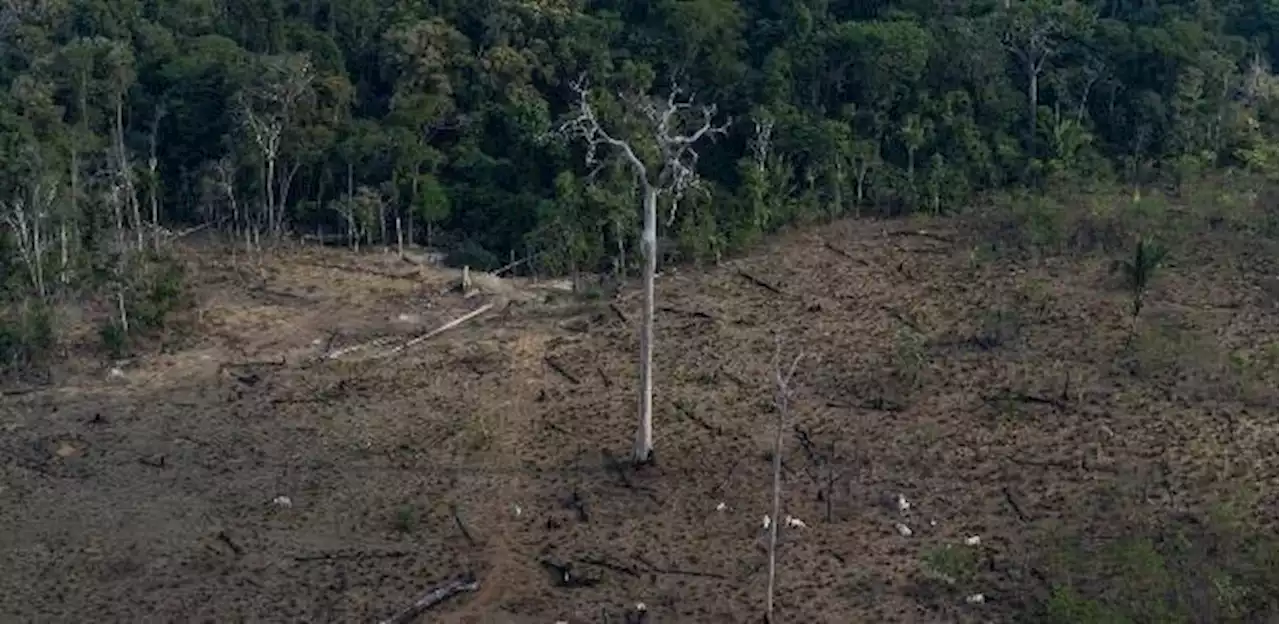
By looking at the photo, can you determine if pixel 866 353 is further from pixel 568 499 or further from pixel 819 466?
pixel 568 499

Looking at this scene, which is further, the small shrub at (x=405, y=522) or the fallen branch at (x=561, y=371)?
the fallen branch at (x=561, y=371)

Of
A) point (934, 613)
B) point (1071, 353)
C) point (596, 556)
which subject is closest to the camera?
point (934, 613)

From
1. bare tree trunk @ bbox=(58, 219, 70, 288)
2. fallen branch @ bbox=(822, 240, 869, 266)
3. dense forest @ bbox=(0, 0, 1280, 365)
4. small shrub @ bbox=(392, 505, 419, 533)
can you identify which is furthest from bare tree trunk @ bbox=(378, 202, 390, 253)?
small shrub @ bbox=(392, 505, 419, 533)

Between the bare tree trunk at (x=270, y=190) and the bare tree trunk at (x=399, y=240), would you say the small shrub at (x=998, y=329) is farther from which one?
the bare tree trunk at (x=270, y=190)

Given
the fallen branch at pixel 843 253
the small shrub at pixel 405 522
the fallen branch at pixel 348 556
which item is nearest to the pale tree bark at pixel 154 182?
the small shrub at pixel 405 522

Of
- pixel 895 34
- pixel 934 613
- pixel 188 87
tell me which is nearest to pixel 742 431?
pixel 934 613

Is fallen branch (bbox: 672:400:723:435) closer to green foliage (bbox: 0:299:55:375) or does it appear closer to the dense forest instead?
the dense forest
